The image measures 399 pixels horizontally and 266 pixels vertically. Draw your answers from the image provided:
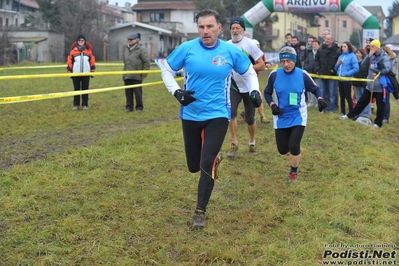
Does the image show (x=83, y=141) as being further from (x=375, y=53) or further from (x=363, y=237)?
(x=375, y=53)

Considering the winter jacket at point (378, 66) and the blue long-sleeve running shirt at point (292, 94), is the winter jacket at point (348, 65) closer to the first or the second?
the winter jacket at point (378, 66)

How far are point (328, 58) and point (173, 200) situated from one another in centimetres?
890

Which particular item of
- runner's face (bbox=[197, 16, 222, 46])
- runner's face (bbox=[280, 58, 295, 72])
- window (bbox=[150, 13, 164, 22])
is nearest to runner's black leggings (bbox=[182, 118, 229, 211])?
runner's face (bbox=[197, 16, 222, 46])

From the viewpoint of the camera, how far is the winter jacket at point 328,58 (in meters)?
13.8

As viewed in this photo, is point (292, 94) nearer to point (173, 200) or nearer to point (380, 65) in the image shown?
point (173, 200)

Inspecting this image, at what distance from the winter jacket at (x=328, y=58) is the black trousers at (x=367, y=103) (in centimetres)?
148

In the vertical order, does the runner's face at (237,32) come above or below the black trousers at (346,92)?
above

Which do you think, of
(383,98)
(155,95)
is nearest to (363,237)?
(383,98)

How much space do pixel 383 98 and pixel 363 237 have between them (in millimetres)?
7771

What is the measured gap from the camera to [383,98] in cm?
1215

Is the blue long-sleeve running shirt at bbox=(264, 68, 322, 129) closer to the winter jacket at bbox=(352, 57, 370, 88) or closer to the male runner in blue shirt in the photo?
the male runner in blue shirt

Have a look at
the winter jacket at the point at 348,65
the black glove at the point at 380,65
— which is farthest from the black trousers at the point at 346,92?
the black glove at the point at 380,65

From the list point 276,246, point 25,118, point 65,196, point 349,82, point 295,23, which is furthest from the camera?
point 295,23

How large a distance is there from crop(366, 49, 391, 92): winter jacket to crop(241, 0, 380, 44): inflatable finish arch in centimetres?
759
